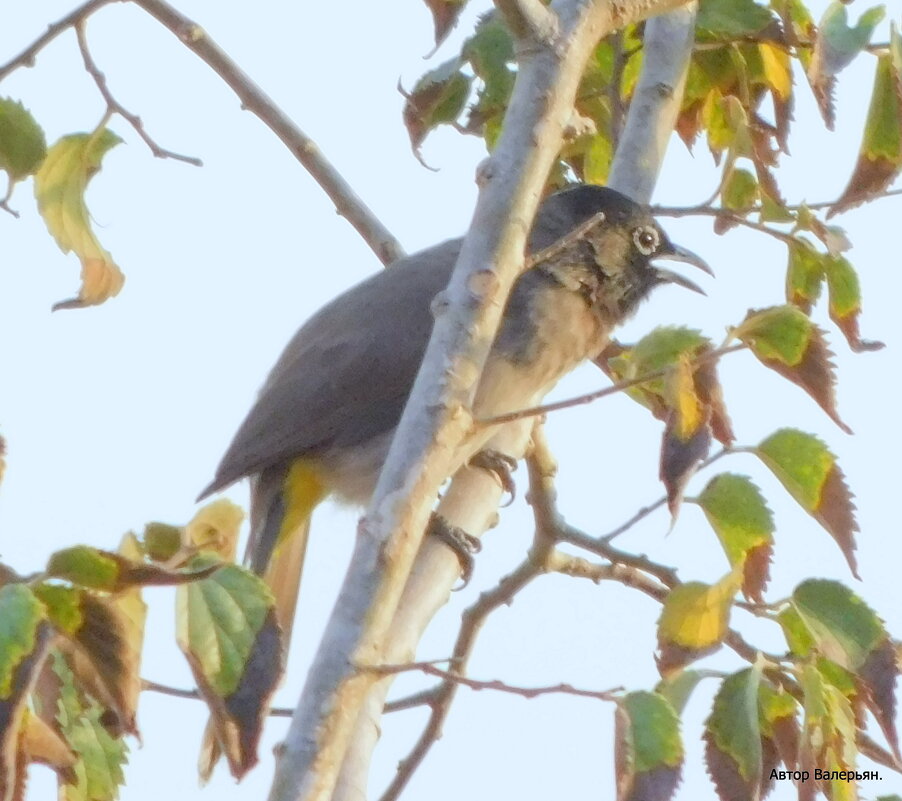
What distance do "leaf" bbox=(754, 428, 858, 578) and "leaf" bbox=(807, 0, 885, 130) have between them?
71 cm

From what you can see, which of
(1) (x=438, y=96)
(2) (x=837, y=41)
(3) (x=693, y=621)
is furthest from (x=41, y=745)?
(1) (x=438, y=96)

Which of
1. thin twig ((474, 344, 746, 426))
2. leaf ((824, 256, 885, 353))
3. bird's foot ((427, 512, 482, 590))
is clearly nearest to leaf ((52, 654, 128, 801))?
thin twig ((474, 344, 746, 426))

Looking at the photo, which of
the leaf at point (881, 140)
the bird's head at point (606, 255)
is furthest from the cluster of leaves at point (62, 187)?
the bird's head at point (606, 255)

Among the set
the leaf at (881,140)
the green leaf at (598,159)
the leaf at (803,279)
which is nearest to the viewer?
the leaf at (881,140)

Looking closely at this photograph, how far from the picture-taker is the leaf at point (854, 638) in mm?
2031

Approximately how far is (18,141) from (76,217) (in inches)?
6.1

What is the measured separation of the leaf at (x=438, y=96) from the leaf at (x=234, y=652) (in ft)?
6.63

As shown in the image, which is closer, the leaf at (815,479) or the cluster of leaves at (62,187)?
the leaf at (815,479)

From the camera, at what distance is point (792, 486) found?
7.14 ft

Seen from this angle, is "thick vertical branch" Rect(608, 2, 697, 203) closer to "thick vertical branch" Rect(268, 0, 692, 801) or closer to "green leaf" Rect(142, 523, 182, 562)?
"thick vertical branch" Rect(268, 0, 692, 801)

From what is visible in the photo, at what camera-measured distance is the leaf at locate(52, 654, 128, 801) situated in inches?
72.7

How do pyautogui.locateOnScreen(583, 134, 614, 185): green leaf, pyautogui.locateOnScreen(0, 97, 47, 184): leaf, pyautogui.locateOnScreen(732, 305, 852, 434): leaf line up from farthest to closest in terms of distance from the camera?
pyautogui.locateOnScreen(583, 134, 614, 185): green leaf < pyautogui.locateOnScreen(0, 97, 47, 184): leaf < pyautogui.locateOnScreen(732, 305, 852, 434): leaf

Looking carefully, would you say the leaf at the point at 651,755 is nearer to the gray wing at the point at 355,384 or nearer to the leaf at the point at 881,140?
the leaf at the point at 881,140

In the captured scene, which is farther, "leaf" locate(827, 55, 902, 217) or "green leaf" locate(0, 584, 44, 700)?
"leaf" locate(827, 55, 902, 217)
